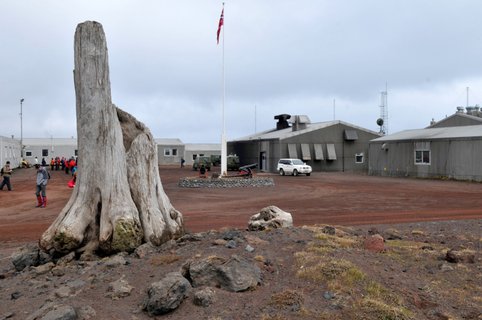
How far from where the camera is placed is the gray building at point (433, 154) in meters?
33.2

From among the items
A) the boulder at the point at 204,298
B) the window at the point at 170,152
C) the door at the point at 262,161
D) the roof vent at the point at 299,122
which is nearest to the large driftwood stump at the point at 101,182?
the boulder at the point at 204,298

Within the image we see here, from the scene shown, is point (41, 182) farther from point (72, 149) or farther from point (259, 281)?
point (72, 149)

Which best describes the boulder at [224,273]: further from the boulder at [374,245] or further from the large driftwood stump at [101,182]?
the boulder at [374,245]

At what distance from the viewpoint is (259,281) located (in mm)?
6391

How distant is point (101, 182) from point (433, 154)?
3349 cm

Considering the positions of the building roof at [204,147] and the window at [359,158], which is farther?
the building roof at [204,147]

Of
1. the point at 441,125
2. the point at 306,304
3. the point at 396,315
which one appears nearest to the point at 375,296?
the point at 396,315

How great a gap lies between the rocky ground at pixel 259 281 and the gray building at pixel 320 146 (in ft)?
139

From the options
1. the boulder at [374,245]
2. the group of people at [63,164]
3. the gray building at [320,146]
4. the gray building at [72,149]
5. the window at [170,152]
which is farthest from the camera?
the window at [170,152]

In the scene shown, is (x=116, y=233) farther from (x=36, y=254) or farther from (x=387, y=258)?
(x=387, y=258)

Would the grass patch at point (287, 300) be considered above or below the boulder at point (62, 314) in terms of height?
above

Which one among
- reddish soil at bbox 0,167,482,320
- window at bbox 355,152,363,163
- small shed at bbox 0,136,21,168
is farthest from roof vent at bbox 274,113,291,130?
reddish soil at bbox 0,167,482,320

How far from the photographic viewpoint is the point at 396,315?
557 cm

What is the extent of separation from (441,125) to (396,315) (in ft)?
163
